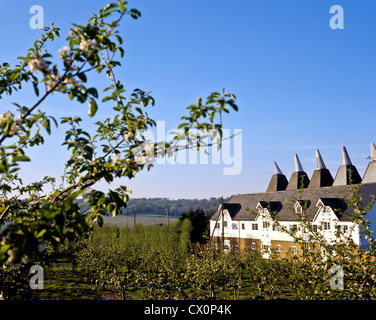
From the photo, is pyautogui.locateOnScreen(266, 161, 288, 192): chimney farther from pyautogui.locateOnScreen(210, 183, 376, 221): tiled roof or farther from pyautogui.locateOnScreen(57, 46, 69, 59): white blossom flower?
pyautogui.locateOnScreen(57, 46, 69, 59): white blossom flower

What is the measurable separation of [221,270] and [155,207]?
109 metres

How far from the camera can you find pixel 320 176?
4759 cm

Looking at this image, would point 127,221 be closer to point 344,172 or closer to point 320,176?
point 320,176

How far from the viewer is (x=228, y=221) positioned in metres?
44.0

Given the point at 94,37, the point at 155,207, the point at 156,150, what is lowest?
the point at 155,207

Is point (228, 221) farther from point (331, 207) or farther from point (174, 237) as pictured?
point (331, 207)

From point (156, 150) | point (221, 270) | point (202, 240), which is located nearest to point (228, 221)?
point (202, 240)

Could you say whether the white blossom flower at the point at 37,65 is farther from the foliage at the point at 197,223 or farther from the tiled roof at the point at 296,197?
the foliage at the point at 197,223

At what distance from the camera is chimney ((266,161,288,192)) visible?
5253 centimetres

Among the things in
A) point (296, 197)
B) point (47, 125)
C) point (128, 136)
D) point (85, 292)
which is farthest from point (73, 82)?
point (296, 197)

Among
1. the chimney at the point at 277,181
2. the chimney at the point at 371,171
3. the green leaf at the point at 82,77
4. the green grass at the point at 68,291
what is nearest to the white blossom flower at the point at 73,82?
the green leaf at the point at 82,77

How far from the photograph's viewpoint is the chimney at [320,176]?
47438 millimetres

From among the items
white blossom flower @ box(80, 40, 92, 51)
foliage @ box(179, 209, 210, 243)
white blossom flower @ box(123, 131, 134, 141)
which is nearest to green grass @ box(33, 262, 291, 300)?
white blossom flower @ box(123, 131, 134, 141)

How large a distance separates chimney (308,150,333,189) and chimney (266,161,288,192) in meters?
4.90
